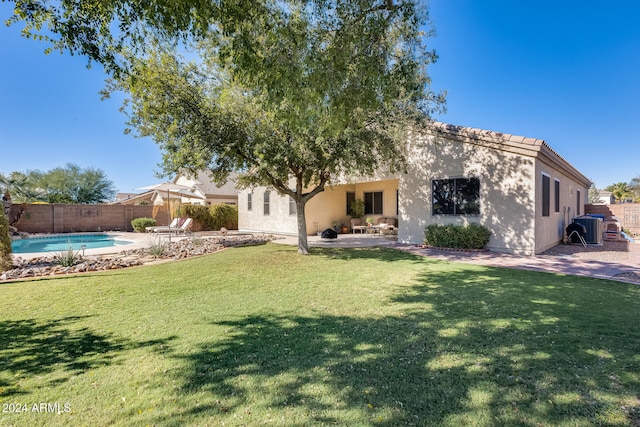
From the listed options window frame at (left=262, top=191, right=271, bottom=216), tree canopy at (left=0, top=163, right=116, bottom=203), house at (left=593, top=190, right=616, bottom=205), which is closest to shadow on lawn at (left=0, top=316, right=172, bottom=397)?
window frame at (left=262, top=191, right=271, bottom=216)

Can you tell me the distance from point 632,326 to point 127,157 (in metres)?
50.4

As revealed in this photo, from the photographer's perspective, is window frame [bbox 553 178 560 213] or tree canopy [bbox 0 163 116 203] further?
tree canopy [bbox 0 163 116 203]

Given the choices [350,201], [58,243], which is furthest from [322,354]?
[58,243]

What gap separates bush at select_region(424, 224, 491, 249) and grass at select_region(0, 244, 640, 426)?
4.87 meters

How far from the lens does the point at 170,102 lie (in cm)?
952

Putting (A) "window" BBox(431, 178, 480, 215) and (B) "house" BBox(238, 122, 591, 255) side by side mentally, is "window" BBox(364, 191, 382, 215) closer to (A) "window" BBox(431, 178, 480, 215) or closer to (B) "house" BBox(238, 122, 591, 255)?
(B) "house" BBox(238, 122, 591, 255)

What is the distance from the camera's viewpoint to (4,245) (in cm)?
863

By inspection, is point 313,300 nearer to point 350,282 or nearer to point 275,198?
point 350,282

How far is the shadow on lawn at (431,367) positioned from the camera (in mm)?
2609

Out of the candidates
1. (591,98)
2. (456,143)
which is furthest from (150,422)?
→ (591,98)

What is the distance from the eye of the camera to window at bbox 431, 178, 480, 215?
12.3 m

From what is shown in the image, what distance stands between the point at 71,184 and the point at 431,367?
48576 mm

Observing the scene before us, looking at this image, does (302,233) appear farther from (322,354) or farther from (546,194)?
(546,194)

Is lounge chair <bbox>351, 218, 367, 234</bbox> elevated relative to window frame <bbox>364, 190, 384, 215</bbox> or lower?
lower
